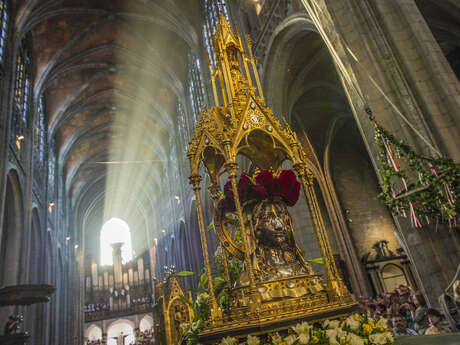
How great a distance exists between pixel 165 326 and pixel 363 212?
9.00m

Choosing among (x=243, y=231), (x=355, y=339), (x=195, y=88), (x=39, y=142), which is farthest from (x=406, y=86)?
(x=39, y=142)

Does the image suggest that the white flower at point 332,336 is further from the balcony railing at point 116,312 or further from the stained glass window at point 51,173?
the balcony railing at point 116,312

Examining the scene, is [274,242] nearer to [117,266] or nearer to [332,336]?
[332,336]

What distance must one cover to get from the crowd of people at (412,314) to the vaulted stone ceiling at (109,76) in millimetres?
11178

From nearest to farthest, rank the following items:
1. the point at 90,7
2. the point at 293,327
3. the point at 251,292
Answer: the point at 293,327, the point at 251,292, the point at 90,7

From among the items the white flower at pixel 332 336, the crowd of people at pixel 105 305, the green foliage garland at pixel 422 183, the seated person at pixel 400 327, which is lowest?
the seated person at pixel 400 327

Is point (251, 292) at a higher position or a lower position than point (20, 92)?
lower

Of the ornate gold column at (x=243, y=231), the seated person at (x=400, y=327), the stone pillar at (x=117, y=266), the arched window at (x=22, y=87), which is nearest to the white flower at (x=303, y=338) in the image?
the ornate gold column at (x=243, y=231)

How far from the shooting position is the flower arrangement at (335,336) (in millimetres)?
1728

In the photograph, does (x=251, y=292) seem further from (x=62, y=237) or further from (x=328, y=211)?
(x=62, y=237)

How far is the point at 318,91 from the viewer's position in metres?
11.8

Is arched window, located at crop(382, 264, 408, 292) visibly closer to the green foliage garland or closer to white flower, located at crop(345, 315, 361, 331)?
the green foliage garland

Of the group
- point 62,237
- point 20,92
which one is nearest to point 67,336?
point 62,237

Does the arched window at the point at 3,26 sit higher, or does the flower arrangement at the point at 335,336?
the arched window at the point at 3,26
